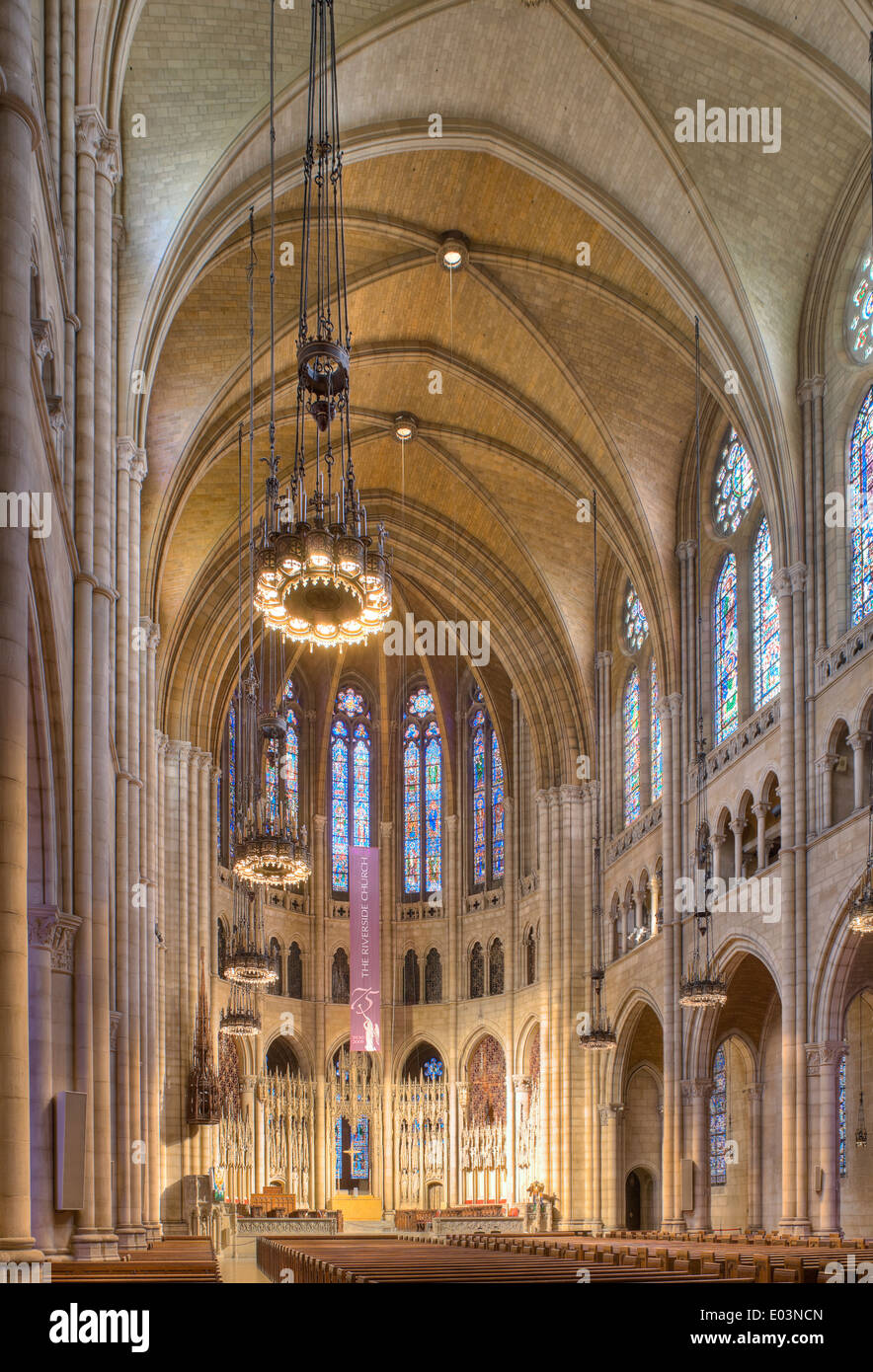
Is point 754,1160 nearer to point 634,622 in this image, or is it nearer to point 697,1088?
point 697,1088

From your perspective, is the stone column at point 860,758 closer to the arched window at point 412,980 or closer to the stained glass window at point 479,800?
the stained glass window at point 479,800

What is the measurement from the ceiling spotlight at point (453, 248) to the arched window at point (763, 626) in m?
Result: 8.06

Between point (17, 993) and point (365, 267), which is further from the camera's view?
point (365, 267)

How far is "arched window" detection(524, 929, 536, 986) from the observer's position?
4169 centimetres

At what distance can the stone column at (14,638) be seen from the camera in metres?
8.78

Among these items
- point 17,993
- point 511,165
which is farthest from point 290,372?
point 17,993

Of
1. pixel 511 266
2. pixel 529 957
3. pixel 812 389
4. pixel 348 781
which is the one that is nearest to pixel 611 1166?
pixel 529 957

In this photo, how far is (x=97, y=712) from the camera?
1573 centimetres

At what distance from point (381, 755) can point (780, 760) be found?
2383 cm

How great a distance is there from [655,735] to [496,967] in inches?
484

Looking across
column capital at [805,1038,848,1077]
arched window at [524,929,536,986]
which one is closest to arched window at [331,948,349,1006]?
arched window at [524,929,536,986]

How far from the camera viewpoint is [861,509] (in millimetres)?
23766
